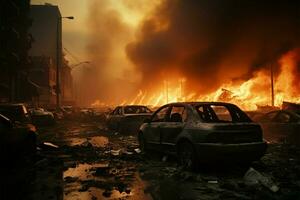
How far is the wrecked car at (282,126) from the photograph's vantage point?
12.5 meters

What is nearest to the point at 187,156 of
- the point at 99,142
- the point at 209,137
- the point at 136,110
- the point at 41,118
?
the point at 209,137

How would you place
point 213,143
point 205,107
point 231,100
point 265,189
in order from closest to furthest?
point 265,189
point 213,143
point 205,107
point 231,100

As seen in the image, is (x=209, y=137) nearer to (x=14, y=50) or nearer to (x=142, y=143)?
(x=142, y=143)

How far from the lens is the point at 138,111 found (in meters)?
18.9

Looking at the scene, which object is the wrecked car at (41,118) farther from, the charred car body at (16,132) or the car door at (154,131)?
the car door at (154,131)

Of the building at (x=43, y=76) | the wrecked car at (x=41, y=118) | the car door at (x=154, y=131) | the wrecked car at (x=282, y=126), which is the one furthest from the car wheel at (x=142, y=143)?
the building at (x=43, y=76)

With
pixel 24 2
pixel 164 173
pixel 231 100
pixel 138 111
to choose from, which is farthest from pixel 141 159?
pixel 24 2

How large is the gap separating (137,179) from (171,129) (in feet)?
6.33

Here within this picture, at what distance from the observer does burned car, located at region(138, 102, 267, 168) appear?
314 inches

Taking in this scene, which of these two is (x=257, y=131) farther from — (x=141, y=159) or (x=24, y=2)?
(x=24, y=2)

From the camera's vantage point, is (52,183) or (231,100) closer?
(52,183)

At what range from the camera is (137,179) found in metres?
7.73

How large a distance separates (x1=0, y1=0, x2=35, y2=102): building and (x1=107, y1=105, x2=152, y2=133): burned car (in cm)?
2071

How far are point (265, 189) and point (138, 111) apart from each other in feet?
41.0
